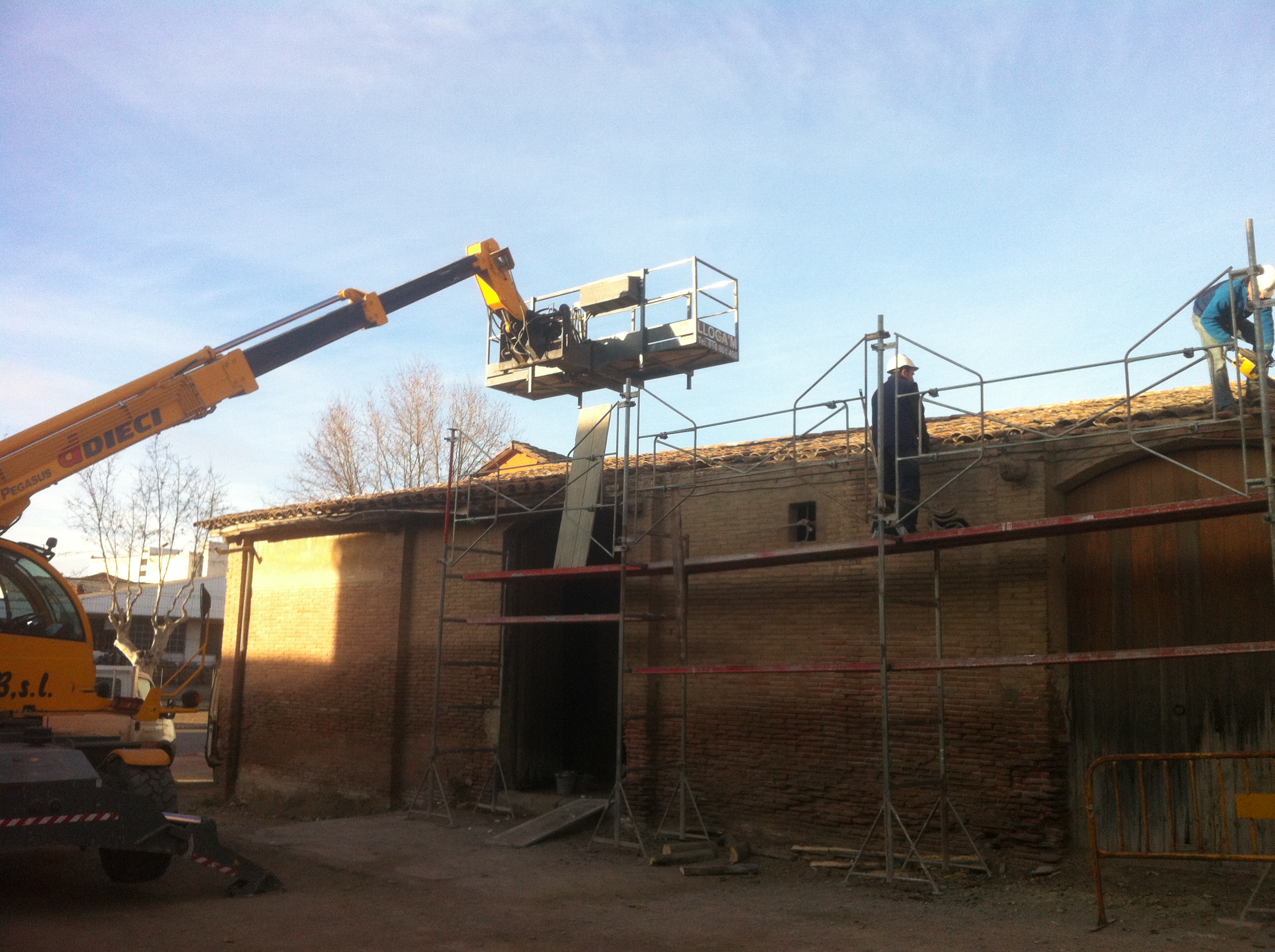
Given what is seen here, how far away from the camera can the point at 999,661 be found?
7.94 m

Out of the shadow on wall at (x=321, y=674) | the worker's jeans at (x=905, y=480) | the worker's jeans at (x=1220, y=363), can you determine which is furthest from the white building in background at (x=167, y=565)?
the worker's jeans at (x=1220, y=363)

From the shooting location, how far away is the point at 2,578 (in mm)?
8531

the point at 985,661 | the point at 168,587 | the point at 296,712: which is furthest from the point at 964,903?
the point at 168,587

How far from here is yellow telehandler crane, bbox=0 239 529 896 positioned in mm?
7344

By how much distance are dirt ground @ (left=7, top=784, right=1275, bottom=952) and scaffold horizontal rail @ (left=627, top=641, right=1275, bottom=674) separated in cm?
177

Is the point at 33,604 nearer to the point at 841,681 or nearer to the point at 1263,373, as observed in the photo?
the point at 841,681

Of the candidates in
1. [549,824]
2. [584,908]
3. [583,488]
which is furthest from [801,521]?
[584,908]

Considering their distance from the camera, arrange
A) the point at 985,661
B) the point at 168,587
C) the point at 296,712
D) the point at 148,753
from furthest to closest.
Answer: the point at 168,587, the point at 296,712, the point at 148,753, the point at 985,661

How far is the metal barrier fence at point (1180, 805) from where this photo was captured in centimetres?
841

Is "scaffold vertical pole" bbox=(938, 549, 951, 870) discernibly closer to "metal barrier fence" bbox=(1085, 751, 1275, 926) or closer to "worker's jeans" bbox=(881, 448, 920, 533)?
"worker's jeans" bbox=(881, 448, 920, 533)

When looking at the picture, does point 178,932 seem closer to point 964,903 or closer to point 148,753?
point 148,753

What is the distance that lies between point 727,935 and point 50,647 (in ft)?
19.4

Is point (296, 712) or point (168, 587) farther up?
point (168, 587)

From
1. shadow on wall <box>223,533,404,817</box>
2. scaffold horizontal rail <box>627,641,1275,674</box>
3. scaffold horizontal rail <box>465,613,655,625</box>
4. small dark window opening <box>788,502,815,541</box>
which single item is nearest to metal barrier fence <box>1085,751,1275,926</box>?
scaffold horizontal rail <box>627,641,1275,674</box>
